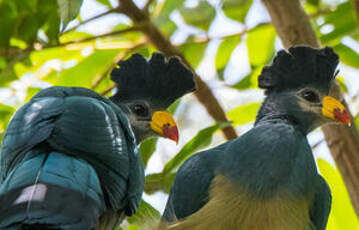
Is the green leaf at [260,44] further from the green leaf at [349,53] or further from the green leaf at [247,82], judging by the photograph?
the green leaf at [349,53]

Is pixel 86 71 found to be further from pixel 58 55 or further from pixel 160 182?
pixel 160 182

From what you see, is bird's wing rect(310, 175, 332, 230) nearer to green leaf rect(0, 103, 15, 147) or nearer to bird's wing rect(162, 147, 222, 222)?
bird's wing rect(162, 147, 222, 222)

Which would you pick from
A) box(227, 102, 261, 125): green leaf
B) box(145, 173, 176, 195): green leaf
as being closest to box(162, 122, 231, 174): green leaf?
box(145, 173, 176, 195): green leaf

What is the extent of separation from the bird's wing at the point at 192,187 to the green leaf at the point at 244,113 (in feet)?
3.02

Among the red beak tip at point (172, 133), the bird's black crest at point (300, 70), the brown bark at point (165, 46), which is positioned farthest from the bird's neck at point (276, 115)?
the brown bark at point (165, 46)

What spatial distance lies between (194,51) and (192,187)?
1570 millimetres

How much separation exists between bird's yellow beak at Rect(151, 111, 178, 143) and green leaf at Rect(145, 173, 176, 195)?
0.65 feet

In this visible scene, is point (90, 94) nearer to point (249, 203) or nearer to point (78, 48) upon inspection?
point (249, 203)

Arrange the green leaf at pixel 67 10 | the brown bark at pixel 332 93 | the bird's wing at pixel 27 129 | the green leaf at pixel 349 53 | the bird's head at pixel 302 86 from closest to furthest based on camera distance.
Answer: the bird's wing at pixel 27 129
the green leaf at pixel 67 10
the bird's head at pixel 302 86
the brown bark at pixel 332 93
the green leaf at pixel 349 53

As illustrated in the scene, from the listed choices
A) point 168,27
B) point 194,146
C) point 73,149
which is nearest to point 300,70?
point 194,146

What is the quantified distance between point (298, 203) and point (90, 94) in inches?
42.9

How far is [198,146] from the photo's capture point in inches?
148

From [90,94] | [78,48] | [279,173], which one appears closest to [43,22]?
[78,48]

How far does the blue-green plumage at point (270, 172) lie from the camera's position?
3061 millimetres
